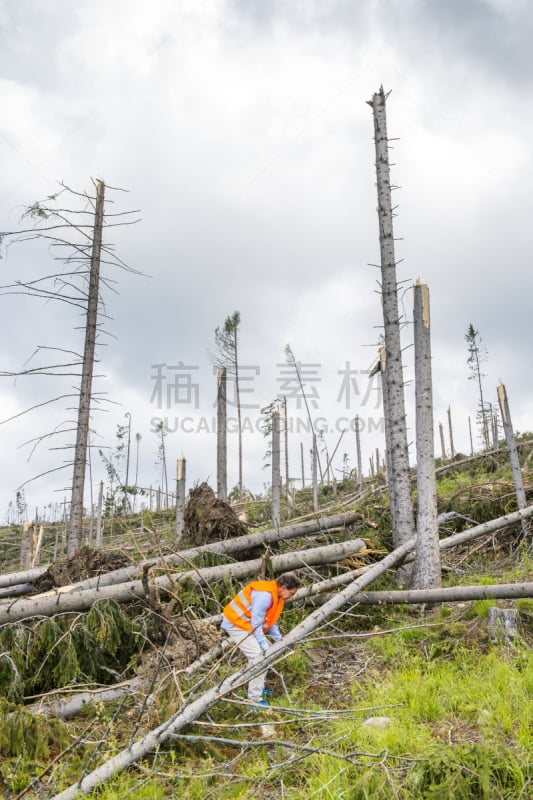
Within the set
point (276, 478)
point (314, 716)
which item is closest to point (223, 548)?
point (314, 716)

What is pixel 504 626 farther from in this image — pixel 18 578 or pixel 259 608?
pixel 18 578

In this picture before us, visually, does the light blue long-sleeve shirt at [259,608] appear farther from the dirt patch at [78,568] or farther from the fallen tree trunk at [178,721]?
the dirt patch at [78,568]

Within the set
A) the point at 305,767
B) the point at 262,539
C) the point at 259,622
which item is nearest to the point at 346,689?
the point at 259,622

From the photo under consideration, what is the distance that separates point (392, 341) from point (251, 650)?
19.2 feet

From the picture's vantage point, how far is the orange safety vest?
596 centimetres

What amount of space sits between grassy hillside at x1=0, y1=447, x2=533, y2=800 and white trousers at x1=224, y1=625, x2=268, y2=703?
0.16 meters

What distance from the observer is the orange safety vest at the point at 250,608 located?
596cm

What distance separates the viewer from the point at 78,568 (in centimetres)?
803

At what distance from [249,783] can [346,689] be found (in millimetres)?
1902

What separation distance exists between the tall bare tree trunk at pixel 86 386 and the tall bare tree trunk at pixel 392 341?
6647 mm

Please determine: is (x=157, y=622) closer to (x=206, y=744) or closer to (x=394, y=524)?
(x=206, y=744)

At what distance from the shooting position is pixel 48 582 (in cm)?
819

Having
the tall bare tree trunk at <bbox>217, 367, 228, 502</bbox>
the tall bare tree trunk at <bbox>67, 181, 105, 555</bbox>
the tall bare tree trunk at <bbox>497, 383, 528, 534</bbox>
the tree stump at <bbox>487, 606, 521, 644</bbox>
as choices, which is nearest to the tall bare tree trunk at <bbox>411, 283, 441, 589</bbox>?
the tree stump at <bbox>487, 606, 521, 644</bbox>

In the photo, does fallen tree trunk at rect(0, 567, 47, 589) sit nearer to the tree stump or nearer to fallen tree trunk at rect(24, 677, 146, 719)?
fallen tree trunk at rect(24, 677, 146, 719)
